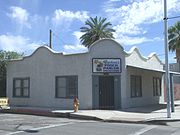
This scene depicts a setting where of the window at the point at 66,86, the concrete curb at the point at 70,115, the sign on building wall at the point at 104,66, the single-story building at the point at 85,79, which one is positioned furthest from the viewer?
the window at the point at 66,86

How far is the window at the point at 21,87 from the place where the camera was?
3025 centimetres

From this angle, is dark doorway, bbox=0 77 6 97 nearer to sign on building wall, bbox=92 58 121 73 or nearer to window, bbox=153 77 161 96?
sign on building wall, bbox=92 58 121 73

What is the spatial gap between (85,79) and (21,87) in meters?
6.85

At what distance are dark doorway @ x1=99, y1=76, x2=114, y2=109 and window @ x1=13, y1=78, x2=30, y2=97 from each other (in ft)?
22.8

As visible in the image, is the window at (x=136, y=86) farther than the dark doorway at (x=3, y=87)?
No

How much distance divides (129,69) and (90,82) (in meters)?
3.22

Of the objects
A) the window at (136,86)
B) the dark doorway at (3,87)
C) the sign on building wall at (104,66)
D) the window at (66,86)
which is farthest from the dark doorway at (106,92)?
the dark doorway at (3,87)

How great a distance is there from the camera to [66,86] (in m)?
27.6

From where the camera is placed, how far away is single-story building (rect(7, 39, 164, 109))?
26.2m

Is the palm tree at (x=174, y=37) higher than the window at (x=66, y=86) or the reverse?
higher

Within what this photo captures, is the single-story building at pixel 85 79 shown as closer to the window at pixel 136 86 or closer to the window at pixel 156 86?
the window at pixel 136 86

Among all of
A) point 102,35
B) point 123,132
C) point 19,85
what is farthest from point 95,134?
point 102,35

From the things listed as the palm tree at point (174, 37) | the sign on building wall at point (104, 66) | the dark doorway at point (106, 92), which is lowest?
the dark doorway at point (106, 92)

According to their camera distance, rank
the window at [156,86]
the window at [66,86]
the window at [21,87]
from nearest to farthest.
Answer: the window at [66,86]
the window at [21,87]
the window at [156,86]
